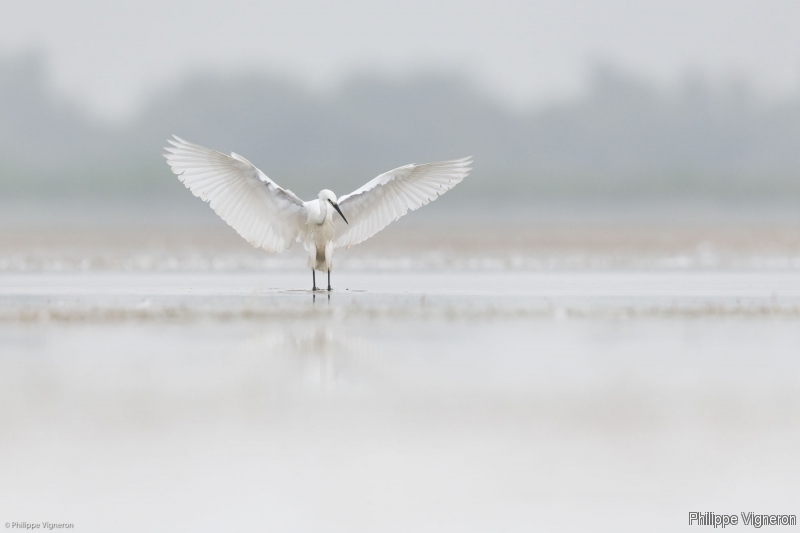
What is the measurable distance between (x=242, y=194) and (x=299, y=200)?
62cm

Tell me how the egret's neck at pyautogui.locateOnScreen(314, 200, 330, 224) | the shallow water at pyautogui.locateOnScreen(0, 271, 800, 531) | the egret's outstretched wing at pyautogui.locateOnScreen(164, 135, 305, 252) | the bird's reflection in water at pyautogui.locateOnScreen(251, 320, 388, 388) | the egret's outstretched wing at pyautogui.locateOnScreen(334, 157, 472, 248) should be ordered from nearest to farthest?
the shallow water at pyautogui.locateOnScreen(0, 271, 800, 531)
the bird's reflection in water at pyautogui.locateOnScreen(251, 320, 388, 388)
the egret's outstretched wing at pyautogui.locateOnScreen(164, 135, 305, 252)
the egret's neck at pyautogui.locateOnScreen(314, 200, 330, 224)
the egret's outstretched wing at pyautogui.locateOnScreen(334, 157, 472, 248)

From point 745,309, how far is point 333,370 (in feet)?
15.0

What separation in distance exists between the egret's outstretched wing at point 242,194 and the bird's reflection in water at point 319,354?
335 cm

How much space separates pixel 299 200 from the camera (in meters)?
11.4

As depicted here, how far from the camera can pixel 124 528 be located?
3512mm

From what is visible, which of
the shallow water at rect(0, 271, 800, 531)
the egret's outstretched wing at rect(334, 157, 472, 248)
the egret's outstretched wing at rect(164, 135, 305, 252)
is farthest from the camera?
the egret's outstretched wing at rect(334, 157, 472, 248)

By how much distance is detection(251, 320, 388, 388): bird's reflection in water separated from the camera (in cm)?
565

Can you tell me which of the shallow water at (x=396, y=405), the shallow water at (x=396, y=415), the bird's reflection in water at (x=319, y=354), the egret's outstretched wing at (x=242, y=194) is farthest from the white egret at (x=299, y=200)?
the bird's reflection in water at (x=319, y=354)

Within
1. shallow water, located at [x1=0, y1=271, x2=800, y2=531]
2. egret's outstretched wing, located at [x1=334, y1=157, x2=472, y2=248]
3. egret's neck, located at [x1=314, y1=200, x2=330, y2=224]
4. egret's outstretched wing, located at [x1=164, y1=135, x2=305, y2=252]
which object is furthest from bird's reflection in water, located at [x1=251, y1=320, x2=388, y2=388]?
egret's outstretched wing, located at [x1=334, y1=157, x2=472, y2=248]

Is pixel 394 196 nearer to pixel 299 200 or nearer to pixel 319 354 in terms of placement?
pixel 299 200

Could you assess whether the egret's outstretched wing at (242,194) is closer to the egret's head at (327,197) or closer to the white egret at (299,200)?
the white egret at (299,200)

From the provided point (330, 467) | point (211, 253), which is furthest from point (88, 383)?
point (211, 253)

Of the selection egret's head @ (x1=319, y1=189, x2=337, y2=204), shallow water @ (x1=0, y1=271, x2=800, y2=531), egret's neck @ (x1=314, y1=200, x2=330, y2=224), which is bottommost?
shallow water @ (x1=0, y1=271, x2=800, y2=531)

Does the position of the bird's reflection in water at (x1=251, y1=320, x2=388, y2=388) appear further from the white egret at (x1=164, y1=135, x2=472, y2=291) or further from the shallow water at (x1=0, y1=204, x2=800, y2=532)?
the white egret at (x1=164, y1=135, x2=472, y2=291)
